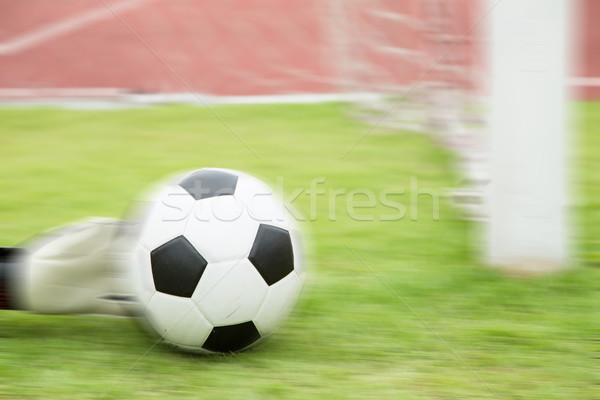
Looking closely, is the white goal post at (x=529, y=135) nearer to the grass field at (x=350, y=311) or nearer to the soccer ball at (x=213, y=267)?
the grass field at (x=350, y=311)

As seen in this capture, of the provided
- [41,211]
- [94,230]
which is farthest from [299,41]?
[94,230]

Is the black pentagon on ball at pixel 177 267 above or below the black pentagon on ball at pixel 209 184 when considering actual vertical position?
below

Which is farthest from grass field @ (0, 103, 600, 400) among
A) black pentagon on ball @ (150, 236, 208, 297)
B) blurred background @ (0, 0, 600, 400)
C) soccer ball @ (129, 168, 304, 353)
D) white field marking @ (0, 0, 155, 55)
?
white field marking @ (0, 0, 155, 55)

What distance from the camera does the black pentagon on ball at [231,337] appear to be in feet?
9.14

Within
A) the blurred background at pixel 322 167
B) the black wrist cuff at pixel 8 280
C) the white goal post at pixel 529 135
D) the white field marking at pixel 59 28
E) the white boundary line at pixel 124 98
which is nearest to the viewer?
the blurred background at pixel 322 167

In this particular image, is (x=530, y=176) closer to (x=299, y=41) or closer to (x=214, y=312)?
(x=214, y=312)

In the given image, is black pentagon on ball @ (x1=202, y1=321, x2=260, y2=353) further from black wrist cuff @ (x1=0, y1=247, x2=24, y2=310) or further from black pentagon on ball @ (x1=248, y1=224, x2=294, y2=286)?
black wrist cuff @ (x1=0, y1=247, x2=24, y2=310)

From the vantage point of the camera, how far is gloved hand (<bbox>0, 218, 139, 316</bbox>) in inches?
116

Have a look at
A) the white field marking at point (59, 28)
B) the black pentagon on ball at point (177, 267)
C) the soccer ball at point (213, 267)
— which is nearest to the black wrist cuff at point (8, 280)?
the soccer ball at point (213, 267)

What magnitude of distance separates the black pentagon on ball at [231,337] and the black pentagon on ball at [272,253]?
0.18 meters

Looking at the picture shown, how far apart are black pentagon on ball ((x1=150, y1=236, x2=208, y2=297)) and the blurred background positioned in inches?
11.3

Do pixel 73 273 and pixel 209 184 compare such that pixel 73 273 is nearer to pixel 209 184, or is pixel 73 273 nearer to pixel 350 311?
pixel 209 184

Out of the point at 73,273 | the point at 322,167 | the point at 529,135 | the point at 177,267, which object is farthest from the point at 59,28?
the point at 177,267

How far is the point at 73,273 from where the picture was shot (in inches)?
118
